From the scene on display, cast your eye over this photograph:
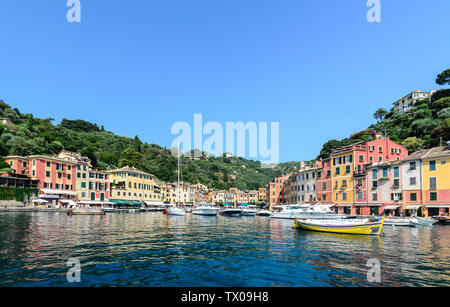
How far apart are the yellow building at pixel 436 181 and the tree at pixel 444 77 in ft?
282

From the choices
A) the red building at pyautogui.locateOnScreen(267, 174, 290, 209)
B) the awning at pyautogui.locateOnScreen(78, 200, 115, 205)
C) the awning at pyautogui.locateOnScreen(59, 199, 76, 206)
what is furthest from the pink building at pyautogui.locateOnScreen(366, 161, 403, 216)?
the awning at pyautogui.locateOnScreen(78, 200, 115, 205)

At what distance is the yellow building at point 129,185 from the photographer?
10006cm

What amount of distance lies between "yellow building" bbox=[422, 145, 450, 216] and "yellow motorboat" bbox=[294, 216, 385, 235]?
25.0 metres

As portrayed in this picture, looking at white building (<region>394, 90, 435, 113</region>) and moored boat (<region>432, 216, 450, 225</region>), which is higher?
white building (<region>394, 90, 435, 113</region>)

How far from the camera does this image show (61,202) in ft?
254

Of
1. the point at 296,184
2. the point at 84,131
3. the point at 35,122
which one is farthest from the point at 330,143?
the point at 84,131

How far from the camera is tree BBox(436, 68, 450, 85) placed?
371 ft

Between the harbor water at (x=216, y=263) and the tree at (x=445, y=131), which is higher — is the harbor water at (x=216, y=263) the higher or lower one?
the lower one

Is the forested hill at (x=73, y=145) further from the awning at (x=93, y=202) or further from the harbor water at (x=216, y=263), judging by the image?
the harbor water at (x=216, y=263)

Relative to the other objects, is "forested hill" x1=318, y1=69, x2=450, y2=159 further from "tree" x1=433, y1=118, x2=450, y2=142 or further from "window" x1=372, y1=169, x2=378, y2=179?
"window" x1=372, y1=169, x2=378, y2=179

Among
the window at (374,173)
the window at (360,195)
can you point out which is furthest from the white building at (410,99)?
the window at (360,195)

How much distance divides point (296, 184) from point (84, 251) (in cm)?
7257

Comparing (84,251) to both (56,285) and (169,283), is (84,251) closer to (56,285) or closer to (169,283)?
(56,285)

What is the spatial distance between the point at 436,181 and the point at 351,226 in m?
28.6
